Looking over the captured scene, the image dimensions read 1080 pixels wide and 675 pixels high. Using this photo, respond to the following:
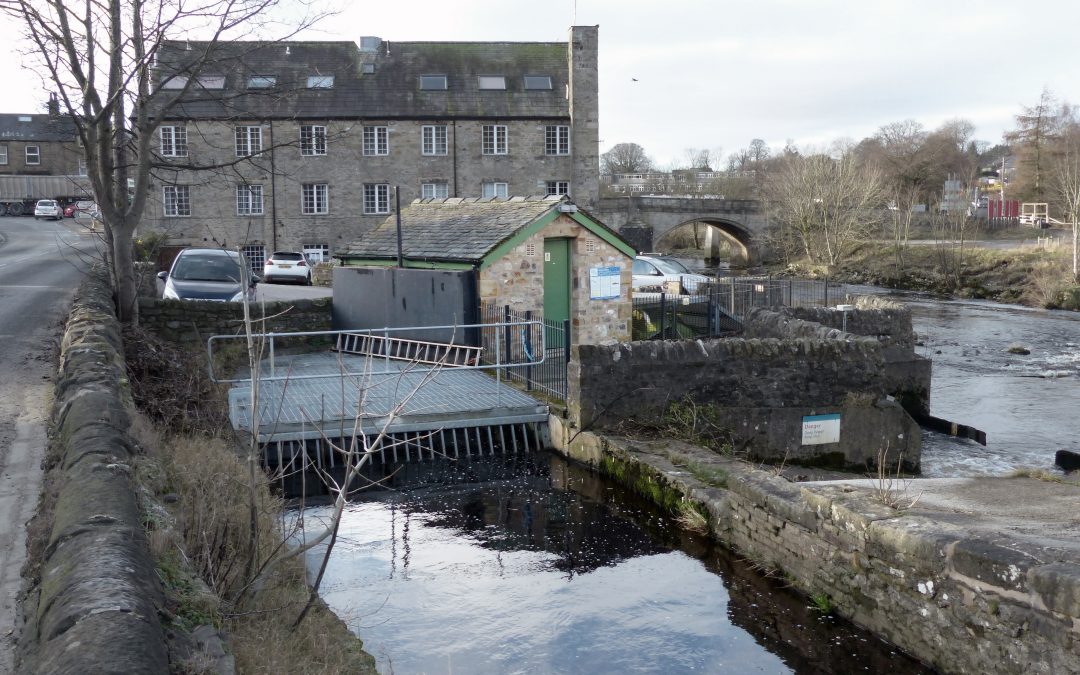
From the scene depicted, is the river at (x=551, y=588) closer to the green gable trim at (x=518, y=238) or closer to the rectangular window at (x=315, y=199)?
Result: the green gable trim at (x=518, y=238)

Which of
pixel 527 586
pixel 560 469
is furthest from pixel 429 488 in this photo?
pixel 527 586

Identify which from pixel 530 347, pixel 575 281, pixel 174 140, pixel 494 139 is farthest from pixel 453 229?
pixel 174 140

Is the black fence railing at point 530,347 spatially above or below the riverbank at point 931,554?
above

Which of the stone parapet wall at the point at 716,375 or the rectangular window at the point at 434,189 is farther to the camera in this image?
the rectangular window at the point at 434,189

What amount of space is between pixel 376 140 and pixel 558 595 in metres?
36.3

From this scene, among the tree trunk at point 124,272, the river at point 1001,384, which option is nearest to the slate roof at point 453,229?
the tree trunk at point 124,272

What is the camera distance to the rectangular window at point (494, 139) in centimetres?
4219

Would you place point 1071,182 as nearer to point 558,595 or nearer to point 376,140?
point 376,140

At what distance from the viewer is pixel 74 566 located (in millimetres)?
4062

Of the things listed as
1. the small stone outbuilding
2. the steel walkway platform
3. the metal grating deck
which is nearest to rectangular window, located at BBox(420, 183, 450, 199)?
the small stone outbuilding

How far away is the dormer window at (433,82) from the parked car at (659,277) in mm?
18006

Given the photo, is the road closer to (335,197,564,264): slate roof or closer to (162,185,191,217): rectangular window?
(335,197,564,264): slate roof

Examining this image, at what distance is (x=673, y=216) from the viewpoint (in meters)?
52.2

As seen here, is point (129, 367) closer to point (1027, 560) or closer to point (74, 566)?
point (74, 566)
